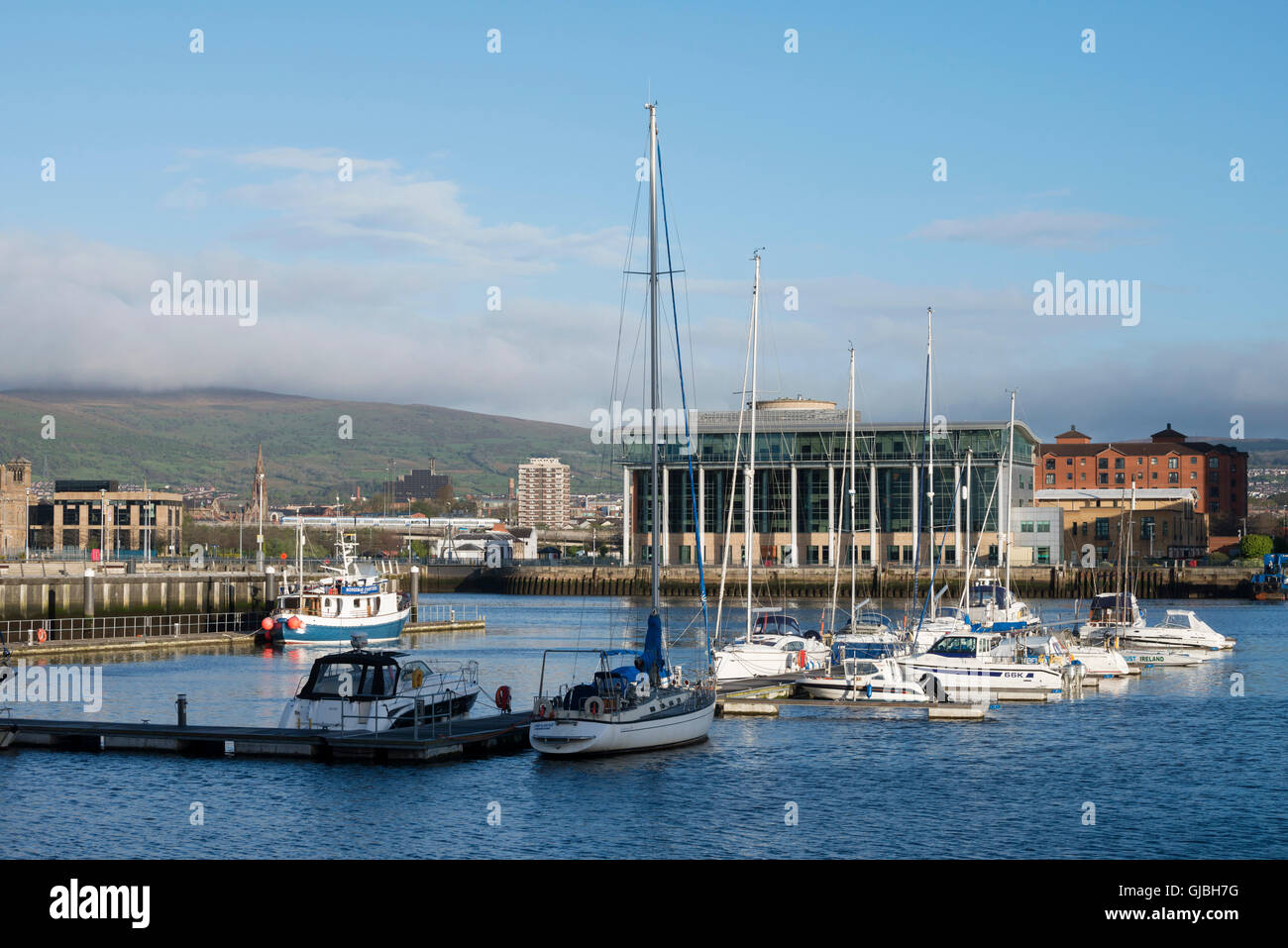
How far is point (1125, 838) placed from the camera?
30391 millimetres

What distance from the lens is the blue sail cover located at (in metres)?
39.7

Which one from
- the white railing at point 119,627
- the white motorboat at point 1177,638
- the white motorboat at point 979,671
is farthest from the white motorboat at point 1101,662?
the white railing at point 119,627

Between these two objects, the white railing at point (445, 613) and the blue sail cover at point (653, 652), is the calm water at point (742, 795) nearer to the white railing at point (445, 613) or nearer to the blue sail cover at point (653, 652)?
the blue sail cover at point (653, 652)

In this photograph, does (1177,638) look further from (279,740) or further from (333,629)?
(279,740)

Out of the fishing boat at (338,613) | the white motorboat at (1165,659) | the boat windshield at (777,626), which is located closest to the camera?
the boat windshield at (777,626)

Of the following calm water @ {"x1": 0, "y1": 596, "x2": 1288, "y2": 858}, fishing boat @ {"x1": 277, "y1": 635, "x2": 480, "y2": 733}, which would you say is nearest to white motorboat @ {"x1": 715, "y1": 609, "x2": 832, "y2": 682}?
calm water @ {"x1": 0, "y1": 596, "x2": 1288, "y2": 858}

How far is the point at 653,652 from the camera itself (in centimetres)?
3988

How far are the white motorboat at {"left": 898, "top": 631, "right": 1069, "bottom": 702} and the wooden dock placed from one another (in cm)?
1866

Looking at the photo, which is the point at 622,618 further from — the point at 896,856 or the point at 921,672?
the point at 896,856

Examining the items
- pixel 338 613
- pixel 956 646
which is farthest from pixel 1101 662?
pixel 338 613

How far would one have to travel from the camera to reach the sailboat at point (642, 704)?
3747 cm

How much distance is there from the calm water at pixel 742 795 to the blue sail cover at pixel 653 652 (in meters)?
2.33
